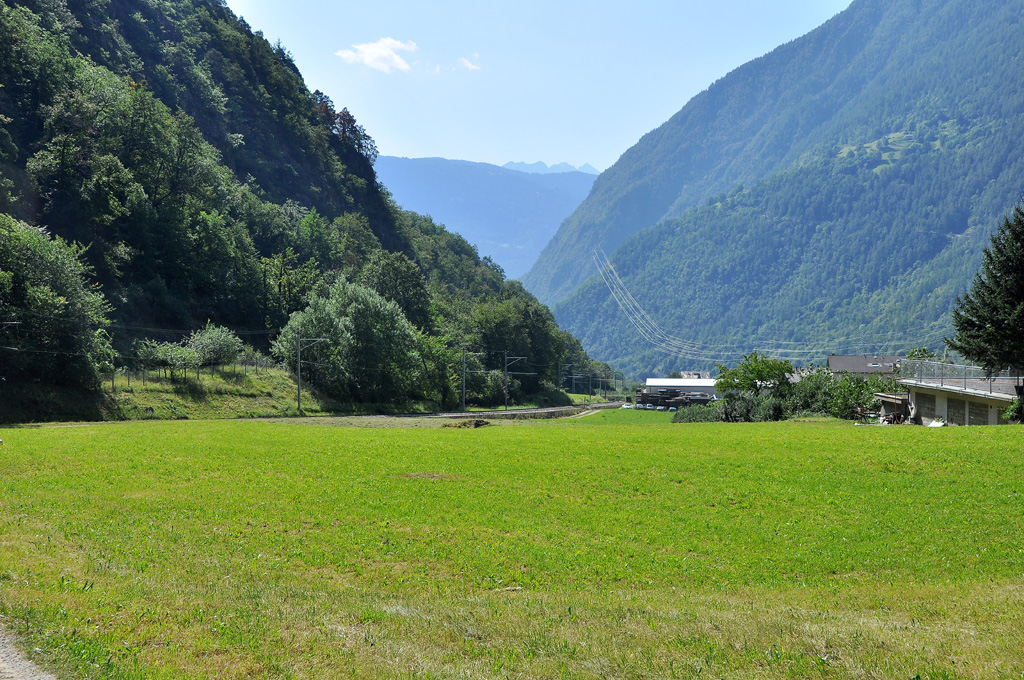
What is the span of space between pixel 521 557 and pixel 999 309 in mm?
35904

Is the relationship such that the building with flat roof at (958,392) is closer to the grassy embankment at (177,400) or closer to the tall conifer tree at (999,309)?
the tall conifer tree at (999,309)

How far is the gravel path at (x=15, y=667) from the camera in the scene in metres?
8.25

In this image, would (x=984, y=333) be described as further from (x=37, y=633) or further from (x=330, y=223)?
(x=330, y=223)

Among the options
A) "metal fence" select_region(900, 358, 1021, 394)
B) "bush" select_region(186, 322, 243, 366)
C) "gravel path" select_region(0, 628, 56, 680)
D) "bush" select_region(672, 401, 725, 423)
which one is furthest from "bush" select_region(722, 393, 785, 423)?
"bush" select_region(186, 322, 243, 366)

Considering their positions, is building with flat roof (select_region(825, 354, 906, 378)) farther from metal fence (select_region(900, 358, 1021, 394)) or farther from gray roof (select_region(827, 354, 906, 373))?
metal fence (select_region(900, 358, 1021, 394))

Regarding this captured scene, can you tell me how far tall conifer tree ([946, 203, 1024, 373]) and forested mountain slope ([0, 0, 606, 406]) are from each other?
61.5 m

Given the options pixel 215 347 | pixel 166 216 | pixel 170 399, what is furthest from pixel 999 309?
pixel 166 216

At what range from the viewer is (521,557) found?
1531 cm

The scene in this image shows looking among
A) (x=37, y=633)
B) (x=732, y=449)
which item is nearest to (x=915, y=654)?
(x=37, y=633)

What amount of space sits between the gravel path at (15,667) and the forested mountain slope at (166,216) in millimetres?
50965

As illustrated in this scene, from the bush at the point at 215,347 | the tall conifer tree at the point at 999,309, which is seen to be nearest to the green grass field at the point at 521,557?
the tall conifer tree at the point at 999,309

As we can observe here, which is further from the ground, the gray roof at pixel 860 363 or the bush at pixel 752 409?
the gray roof at pixel 860 363

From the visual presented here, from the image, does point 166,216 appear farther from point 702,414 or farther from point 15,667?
point 15,667

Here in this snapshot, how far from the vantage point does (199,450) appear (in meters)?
26.1
